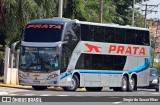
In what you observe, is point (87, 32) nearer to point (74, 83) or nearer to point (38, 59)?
point (74, 83)

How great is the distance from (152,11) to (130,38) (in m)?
48.7

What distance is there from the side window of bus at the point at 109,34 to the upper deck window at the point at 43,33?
4650 mm

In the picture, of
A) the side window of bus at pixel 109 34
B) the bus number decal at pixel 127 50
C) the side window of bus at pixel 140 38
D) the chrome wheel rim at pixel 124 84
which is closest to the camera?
the side window of bus at pixel 109 34

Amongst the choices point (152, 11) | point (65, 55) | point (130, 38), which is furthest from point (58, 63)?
point (152, 11)

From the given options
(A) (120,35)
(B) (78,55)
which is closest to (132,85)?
(A) (120,35)

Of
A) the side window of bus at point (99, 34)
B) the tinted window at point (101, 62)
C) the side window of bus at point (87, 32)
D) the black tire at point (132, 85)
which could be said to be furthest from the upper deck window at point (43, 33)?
the black tire at point (132, 85)

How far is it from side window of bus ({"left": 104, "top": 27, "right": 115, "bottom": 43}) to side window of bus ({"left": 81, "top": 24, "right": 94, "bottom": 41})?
1425mm

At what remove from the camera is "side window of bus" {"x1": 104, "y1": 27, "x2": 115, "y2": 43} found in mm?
36000

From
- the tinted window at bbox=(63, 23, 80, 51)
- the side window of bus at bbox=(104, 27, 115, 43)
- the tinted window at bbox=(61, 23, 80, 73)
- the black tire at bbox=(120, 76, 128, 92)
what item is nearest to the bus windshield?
the tinted window at bbox=(61, 23, 80, 73)

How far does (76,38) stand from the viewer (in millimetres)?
33281

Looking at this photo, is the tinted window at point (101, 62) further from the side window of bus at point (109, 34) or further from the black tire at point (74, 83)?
the side window of bus at point (109, 34)

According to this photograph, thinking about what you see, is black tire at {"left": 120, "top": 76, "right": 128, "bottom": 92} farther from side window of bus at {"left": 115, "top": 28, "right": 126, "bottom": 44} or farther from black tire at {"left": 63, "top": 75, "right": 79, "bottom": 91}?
black tire at {"left": 63, "top": 75, "right": 79, "bottom": 91}

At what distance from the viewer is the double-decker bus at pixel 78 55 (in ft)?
106

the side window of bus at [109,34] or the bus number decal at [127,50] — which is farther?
the bus number decal at [127,50]
